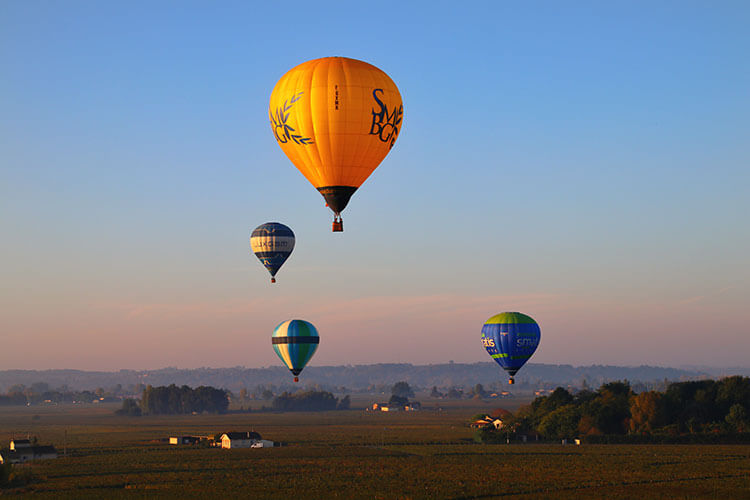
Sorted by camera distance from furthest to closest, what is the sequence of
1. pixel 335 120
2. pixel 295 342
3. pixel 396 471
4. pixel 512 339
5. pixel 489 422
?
1. pixel 489 422
2. pixel 295 342
3. pixel 512 339
4. pixel 396 471
5. pixel 335 120

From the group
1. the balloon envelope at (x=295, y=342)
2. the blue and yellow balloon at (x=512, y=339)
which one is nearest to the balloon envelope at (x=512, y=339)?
the blue and yellow balloon at (x=512, y=339)

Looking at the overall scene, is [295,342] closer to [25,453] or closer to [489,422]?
[25,453]

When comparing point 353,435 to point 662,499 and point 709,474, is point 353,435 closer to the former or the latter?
point 709,474

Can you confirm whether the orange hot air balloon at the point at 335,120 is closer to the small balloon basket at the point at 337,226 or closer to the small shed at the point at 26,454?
the small balloon basket at the point at 337,226

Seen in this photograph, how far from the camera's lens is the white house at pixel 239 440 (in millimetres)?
100688

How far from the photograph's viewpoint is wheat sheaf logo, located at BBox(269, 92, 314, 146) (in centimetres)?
4656

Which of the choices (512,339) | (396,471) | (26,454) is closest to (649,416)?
(512,339)

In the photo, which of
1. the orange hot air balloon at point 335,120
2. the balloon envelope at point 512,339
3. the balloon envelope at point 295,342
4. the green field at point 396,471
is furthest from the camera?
the balloon envelope at point 295,342

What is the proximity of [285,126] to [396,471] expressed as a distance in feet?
113

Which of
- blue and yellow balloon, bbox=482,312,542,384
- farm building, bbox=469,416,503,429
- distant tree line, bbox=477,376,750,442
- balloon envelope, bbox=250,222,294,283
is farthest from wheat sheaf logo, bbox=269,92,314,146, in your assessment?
farm building, bbox=469,416,503,429

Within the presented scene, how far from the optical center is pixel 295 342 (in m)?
80.7

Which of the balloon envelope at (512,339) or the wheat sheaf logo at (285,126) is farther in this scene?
the balloon envelope at (512,339)

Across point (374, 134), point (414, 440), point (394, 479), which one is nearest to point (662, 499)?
point (394, 479)

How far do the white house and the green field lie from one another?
3.73 metres
